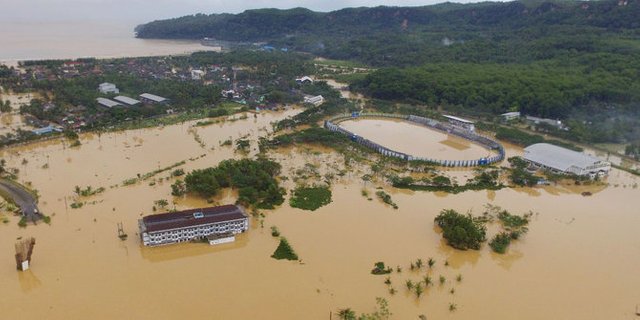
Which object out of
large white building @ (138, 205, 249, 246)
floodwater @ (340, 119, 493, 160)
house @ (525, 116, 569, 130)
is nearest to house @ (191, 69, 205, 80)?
floodwater @ (340, 119, 493, 160)

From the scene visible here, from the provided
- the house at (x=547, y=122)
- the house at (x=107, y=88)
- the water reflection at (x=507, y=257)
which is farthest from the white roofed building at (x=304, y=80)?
the water reflection at (x=507, y=257)

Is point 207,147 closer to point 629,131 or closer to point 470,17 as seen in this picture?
point 629,131

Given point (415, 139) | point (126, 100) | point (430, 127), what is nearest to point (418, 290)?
point (415, 139)

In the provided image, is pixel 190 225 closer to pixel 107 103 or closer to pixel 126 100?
pixel 107 103

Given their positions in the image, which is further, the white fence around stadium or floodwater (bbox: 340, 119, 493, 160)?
floodwater (bbox: 340, 119, 493, 160)

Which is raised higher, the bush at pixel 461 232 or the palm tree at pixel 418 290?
the bush at pixel 461 232

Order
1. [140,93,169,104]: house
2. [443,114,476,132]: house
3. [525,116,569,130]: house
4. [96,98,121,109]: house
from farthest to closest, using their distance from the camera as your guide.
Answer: [140,93,169,104]: house → [96,98,121,109]: house → [443,114,476,132]: house → [525,116,569,130]: house

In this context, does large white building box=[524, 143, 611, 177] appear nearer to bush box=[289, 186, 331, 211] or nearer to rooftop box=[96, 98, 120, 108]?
bush box=[289, 186, 331, 211]

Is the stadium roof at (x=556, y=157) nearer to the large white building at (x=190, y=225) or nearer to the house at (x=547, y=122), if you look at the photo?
the house at (x=547, y=122)
